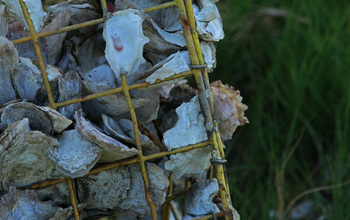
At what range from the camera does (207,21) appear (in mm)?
391

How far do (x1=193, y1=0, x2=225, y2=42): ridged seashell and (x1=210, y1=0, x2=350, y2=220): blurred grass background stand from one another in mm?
279

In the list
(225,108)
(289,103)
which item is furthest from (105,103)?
(289,103)

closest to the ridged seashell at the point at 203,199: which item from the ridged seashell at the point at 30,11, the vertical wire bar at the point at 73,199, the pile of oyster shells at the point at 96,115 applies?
the pile of oyster shells at the point at 96,115

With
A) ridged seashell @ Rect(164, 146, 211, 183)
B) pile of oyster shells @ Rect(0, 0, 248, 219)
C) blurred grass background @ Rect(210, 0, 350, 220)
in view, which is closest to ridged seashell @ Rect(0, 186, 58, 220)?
pile of oyster shells @ Rect(0, 0, 248, 219)

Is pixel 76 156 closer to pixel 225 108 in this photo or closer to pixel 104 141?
pixel 104 141

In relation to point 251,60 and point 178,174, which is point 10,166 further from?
point 251,60

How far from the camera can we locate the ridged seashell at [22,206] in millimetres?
374

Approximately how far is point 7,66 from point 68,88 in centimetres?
6

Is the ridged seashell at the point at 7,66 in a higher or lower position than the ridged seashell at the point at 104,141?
higher

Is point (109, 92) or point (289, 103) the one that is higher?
point (109, 92)

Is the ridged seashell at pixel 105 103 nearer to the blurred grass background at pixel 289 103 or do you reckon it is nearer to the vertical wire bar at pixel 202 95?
the vertical wire bar at pixel 202 95

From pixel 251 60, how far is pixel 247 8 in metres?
0.12

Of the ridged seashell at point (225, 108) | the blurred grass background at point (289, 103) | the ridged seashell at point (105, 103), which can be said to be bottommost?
the blurred grass background at point (289, 103)

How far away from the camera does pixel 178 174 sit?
41 centimetres
